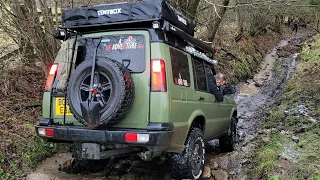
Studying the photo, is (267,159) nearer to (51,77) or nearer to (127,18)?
(127,18)

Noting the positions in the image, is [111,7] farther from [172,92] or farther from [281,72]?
[281,72]

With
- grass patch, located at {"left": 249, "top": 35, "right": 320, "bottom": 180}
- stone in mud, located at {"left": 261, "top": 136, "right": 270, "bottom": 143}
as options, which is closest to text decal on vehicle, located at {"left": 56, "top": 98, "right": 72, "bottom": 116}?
grass patch, located at {"left": 249, "top": 35, "right": 320, "bottom": 180}

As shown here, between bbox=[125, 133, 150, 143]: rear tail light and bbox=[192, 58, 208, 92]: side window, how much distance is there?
1501mm

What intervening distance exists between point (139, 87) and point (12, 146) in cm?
248

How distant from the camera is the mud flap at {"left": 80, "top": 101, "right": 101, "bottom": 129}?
3.89 metres

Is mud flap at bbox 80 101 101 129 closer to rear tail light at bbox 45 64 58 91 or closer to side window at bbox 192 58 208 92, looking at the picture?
rear tail light at bbox 45 64 58 91

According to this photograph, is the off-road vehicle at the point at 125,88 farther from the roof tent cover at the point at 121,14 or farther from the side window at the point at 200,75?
the side window at the point at 200,75

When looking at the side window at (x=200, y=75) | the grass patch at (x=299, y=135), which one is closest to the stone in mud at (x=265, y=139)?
the grass patch at (x=299, y=135)

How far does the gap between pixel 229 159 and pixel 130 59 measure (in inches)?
121

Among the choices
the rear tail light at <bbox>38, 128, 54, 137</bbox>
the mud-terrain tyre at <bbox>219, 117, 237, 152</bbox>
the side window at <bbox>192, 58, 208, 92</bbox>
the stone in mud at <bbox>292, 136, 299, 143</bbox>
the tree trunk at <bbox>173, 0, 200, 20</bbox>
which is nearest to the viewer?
the rear tail light at <bbox>38, 128, 54, 137</bbox>

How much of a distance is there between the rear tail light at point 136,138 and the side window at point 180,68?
A: 822 millimetres

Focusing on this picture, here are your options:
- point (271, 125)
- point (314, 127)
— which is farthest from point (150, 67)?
point (271, 125)

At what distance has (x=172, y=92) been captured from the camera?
4215 mm

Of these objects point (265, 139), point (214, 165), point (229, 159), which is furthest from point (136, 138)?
point (265, 139)
